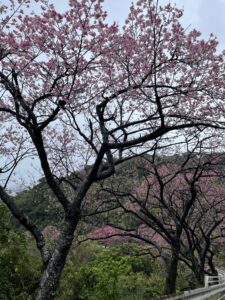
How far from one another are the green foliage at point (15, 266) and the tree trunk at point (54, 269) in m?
3.15

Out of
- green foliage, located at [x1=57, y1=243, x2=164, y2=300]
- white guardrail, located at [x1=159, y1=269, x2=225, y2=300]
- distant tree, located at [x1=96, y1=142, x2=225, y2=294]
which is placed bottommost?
white guardrail, located at [x1=159, y1=269, x2=225, y2=300]

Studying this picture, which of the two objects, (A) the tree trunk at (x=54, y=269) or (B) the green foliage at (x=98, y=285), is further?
(B) the green foliage at (x=98, y=285)

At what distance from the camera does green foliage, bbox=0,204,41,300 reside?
10516mm

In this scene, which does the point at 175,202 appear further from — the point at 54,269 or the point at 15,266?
the point at 54,269

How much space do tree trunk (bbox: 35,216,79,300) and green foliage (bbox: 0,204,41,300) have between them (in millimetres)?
3151

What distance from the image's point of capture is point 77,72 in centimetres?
802

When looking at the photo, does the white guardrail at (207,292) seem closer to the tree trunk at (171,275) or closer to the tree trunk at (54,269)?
the tree trunk at (171,275)

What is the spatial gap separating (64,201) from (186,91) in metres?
3.08

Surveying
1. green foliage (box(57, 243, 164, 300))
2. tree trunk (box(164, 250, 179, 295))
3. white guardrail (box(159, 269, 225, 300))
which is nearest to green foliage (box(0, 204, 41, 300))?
green foliage (box(57, 243, 164, 300))

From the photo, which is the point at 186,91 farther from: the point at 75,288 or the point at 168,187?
the point at 168,187

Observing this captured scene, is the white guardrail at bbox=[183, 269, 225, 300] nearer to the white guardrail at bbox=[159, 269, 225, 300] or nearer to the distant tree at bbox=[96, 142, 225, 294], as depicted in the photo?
the white guardrail at bbox=[159, 269, 225, 300]

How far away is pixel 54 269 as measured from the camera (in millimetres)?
7480

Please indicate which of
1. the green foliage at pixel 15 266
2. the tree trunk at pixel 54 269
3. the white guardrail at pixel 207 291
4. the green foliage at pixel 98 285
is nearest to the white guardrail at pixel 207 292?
the white guardrail at pixel 207 291

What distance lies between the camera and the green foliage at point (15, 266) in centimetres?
1052
